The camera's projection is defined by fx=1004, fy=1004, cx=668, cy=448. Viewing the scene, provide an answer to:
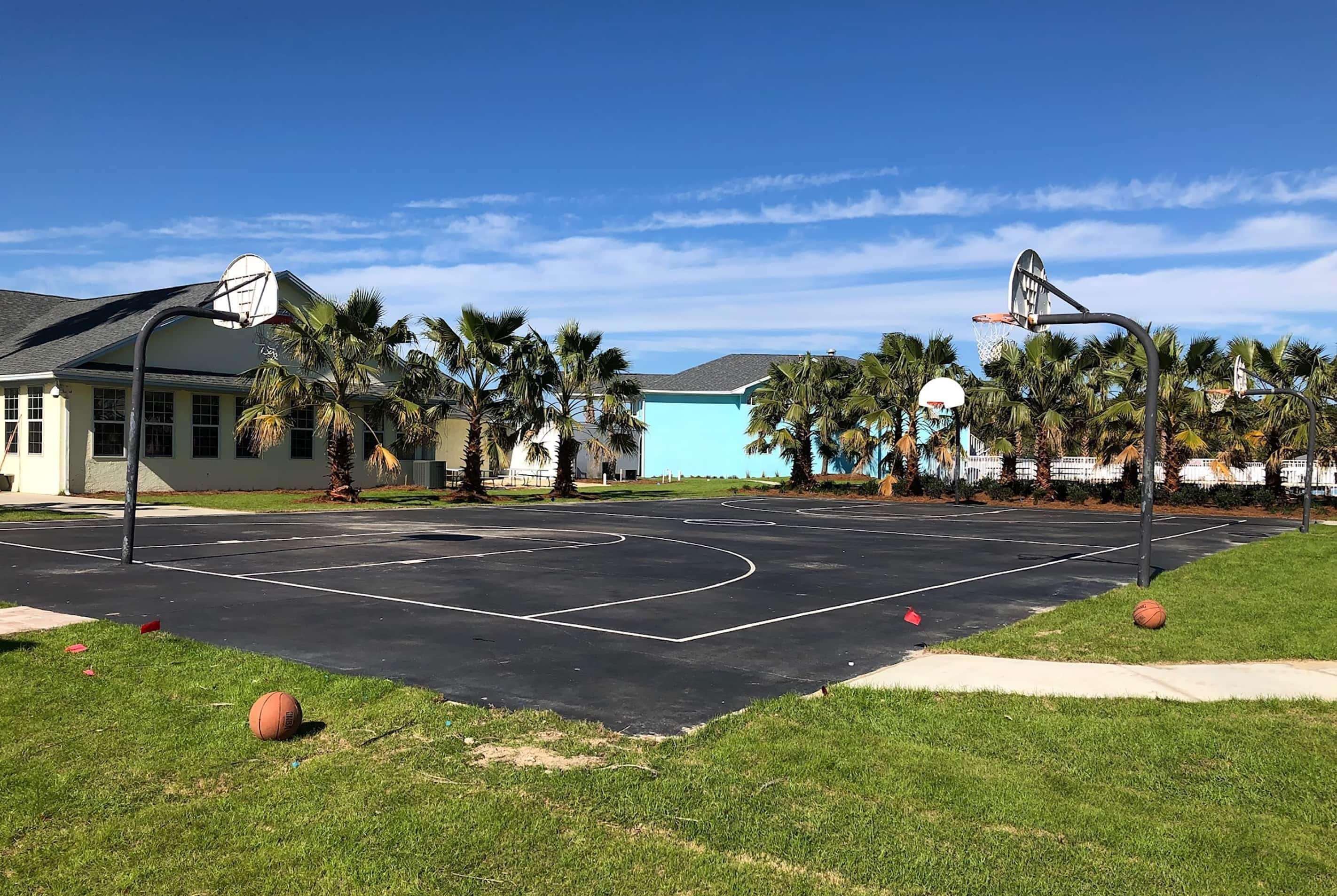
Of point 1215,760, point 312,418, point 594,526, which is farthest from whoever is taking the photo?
point 312,418

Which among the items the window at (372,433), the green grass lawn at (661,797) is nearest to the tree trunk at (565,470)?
the window at (372,433)

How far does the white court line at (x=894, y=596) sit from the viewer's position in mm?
10742

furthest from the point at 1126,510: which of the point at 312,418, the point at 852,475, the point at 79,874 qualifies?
the point at 79,874

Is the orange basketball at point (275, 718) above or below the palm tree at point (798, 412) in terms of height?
below

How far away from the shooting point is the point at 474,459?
1366 inches

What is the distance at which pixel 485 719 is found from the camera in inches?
277

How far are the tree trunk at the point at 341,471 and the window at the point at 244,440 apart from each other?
465 centimetres

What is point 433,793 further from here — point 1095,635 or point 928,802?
point 1095,635

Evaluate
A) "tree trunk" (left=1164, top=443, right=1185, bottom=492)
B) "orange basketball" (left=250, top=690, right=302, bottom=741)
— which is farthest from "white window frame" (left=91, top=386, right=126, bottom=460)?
"tree trunk" (left=1164, top=443, right=1185, bottom=492)

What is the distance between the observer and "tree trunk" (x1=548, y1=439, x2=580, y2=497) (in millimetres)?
37375

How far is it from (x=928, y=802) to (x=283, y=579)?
435 inches

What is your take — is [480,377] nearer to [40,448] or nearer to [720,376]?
[40,448]

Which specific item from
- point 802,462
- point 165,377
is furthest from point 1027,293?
point 802,462

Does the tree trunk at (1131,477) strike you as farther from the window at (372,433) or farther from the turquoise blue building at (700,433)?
the window at (372,433)
